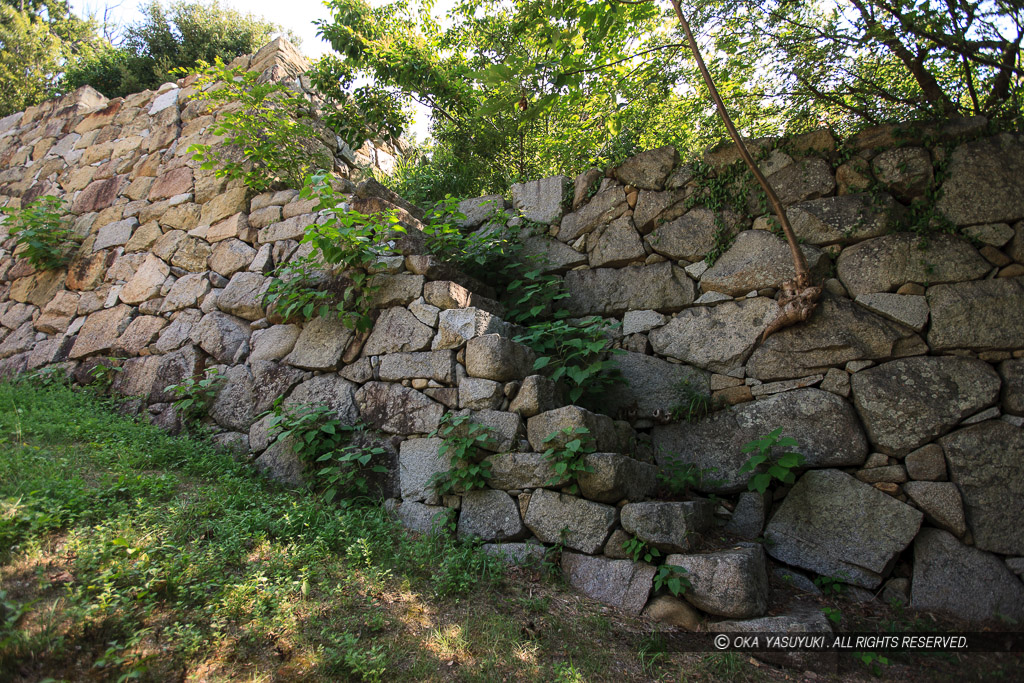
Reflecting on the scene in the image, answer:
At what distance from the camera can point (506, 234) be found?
14.4ft

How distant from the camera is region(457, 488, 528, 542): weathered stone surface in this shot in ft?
9.73

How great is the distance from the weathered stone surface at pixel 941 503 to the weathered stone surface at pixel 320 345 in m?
3.54

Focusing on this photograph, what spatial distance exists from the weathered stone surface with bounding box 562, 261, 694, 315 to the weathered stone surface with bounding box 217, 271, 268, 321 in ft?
7.90

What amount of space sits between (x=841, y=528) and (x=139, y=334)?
5.44 m

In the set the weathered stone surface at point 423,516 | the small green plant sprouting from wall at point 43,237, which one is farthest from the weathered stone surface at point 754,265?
the small green plant sprouting from wall at point 43,237

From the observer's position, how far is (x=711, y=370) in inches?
141

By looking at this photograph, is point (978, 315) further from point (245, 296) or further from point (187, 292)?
point (187, 292)

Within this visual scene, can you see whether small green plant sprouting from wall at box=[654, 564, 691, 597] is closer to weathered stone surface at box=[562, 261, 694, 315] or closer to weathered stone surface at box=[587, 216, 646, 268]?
weathered stone surface at box=[562, 261, 694, 315]

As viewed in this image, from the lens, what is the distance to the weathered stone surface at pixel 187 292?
464 cm

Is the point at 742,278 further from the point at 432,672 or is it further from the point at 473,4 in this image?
the point at 473,4

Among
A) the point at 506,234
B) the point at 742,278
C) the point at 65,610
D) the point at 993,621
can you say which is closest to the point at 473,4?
Result: the point at 506,234

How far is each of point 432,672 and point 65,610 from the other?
133cm

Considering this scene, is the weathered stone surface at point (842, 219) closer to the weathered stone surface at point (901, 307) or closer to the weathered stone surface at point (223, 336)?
the weathered stone surface at point (901, 307)

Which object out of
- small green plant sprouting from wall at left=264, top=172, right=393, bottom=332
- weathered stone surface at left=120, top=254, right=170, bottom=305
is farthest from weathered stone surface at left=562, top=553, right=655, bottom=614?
weathered stone surface at left=120, top=254, right=170, bottom=305
